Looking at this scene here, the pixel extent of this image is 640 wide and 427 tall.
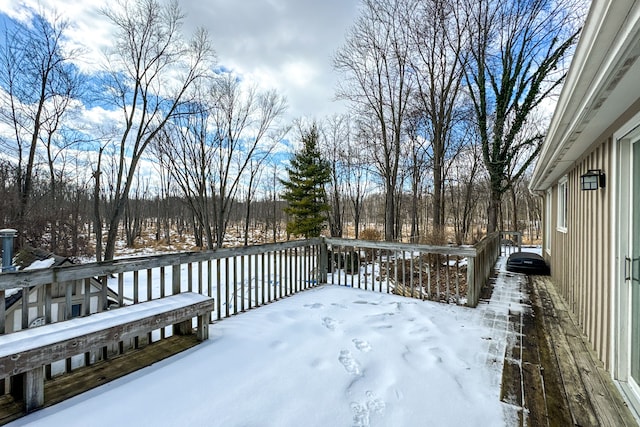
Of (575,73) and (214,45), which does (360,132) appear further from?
(575,73)

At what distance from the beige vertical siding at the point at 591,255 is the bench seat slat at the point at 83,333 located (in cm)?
375

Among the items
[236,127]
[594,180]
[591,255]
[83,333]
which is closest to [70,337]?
[83,333]

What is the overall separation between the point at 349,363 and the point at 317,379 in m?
0.36

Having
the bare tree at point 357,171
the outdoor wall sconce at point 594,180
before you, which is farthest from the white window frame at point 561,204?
the bare tree at point 357,171

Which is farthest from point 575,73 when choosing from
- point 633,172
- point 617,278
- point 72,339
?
point 72,339

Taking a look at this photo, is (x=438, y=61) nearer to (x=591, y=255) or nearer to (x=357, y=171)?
(x=357, y=171)

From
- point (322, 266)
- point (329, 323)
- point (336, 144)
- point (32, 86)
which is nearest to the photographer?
point (329, 323)

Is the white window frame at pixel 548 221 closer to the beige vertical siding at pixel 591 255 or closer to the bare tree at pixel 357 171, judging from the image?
the beige vertical siding at pixel 591 255

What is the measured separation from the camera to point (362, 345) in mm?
2727

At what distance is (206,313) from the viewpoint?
2.80m

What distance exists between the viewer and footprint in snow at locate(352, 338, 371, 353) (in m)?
2.64

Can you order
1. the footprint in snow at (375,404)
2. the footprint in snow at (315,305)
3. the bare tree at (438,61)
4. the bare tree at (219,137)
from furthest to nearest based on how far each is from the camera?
1. the bare tree at (219,137)
2. the bare tree at (438,61)
3. the footprint in snow at (315,305)
4. the footprint in snow at (375,404)

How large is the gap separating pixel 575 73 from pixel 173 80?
1444cm

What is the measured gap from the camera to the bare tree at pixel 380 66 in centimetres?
1159
